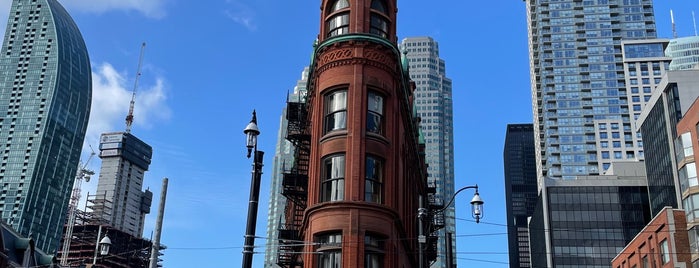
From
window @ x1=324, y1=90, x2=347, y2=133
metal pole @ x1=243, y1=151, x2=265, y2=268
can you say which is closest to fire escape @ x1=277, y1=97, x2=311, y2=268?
window @ x1=324, y1=90, x2=347, y2=133

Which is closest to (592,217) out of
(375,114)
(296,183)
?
(296,183)

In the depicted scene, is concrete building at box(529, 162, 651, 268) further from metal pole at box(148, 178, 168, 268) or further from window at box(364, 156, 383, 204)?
metal pole at box(148, 178, 168, 268)

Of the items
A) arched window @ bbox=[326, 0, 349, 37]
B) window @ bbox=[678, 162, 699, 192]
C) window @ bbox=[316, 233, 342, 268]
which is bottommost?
window @ bbox=[316, 233, 342, 268]

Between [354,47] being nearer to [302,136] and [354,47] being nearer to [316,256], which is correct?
[302,136]

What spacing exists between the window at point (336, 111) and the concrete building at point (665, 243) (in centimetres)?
4932

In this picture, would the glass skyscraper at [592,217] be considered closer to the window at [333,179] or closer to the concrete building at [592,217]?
the concrete building at [592,217]

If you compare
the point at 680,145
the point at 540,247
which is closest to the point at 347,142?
the point at 680,145

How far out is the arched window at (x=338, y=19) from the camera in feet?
122

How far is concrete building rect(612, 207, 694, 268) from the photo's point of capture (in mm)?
71438

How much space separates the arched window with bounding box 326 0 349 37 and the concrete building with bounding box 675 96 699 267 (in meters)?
47.5

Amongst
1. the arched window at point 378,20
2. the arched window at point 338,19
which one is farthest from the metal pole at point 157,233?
the arched window at point 378,20

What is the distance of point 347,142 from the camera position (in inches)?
1329

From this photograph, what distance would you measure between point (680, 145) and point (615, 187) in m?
74.1

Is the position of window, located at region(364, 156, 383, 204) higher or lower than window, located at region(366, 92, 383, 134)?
lower
